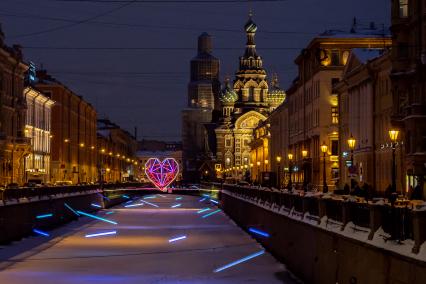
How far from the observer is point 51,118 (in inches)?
5487

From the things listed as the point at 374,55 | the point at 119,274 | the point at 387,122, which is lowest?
the point at 119,274

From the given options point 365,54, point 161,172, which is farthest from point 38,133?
point 365,54

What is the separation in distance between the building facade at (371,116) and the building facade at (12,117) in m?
29.8

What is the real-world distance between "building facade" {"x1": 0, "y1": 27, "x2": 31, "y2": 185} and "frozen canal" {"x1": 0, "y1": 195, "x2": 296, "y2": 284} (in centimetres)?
2670

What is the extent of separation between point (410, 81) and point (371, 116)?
60.4ft

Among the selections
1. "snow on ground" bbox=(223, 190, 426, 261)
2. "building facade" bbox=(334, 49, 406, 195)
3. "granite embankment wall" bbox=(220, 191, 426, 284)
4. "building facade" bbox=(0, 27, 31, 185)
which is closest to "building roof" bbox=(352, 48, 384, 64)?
"building facade" bbox=(334, 49, 406, 195)

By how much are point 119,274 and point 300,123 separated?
307 ft

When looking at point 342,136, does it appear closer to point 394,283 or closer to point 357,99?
point 357,99

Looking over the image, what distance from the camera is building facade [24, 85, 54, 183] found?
112m

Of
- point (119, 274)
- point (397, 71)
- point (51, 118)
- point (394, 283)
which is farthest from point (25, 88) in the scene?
point (394, 283)

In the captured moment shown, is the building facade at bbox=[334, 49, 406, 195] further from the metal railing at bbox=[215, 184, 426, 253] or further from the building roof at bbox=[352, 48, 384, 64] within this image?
the metal railing at bbox=[215, 184, 426, 253]

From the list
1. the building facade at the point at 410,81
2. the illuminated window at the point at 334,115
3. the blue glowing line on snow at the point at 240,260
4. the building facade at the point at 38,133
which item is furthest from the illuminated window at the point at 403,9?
the building facade at the point at 38,133

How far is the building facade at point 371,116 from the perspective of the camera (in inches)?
2955

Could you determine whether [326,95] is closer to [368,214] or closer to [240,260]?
[240,260]
